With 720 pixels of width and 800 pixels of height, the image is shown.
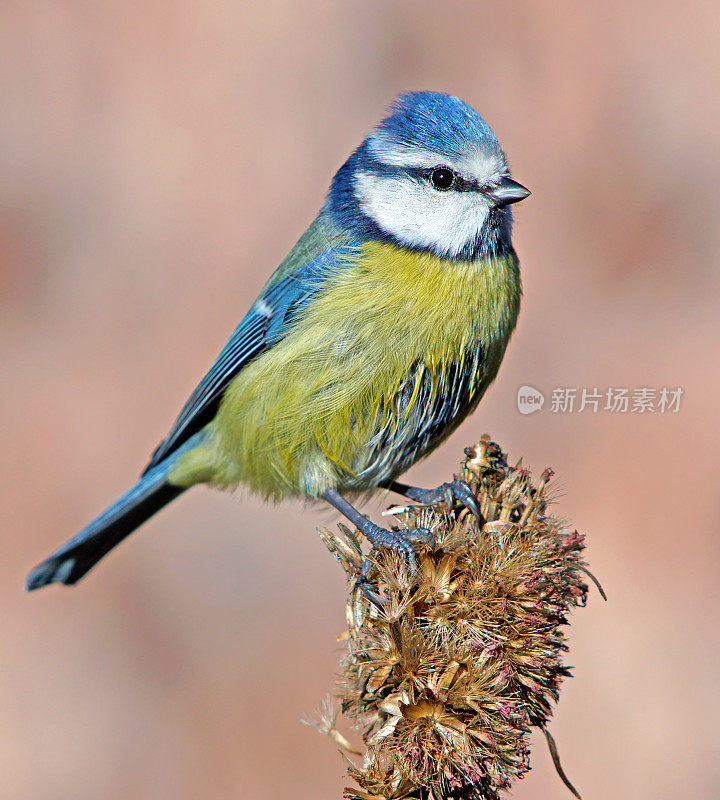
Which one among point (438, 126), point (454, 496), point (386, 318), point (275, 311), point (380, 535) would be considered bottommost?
point (380, 535)

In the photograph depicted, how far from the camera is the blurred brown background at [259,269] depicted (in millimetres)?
4742

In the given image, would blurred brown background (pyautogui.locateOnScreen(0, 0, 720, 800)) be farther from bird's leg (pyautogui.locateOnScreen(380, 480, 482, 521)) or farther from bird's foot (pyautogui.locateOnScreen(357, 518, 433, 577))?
bird's foot (pyautogui.locateOnScreen(357, 518, 433, 577))

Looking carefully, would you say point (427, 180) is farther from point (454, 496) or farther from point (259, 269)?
point (259, 269)

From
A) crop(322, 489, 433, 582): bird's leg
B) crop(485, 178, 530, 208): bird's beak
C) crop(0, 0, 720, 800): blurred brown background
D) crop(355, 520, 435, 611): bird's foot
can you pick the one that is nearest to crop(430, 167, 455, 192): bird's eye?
crop(485, 178, 530, 208): bird's beak

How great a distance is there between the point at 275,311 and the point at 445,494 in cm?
100

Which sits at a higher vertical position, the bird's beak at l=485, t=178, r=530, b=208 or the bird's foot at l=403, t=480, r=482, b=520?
the bird's beak at l=485, t=178, r=530, b=208

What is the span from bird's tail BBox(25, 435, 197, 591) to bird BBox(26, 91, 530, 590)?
528mm

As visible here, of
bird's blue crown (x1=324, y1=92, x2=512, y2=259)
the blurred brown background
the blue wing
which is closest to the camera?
bird's blue crown (x1=324, y1=92, x2=512, y2=259)

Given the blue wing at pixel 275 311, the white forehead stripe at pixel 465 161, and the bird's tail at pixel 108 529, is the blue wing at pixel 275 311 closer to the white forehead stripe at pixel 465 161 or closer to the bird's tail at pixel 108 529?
the bird's tail at pixel 108 529

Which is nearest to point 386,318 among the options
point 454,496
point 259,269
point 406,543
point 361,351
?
point 361,351

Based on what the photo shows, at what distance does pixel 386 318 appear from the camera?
2.60 m

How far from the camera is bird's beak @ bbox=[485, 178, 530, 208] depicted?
8.64 feet

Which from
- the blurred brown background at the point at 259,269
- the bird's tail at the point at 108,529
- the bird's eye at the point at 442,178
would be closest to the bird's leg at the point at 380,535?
the bird's tail at the point at 108,529

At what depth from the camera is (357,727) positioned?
6.00ft
